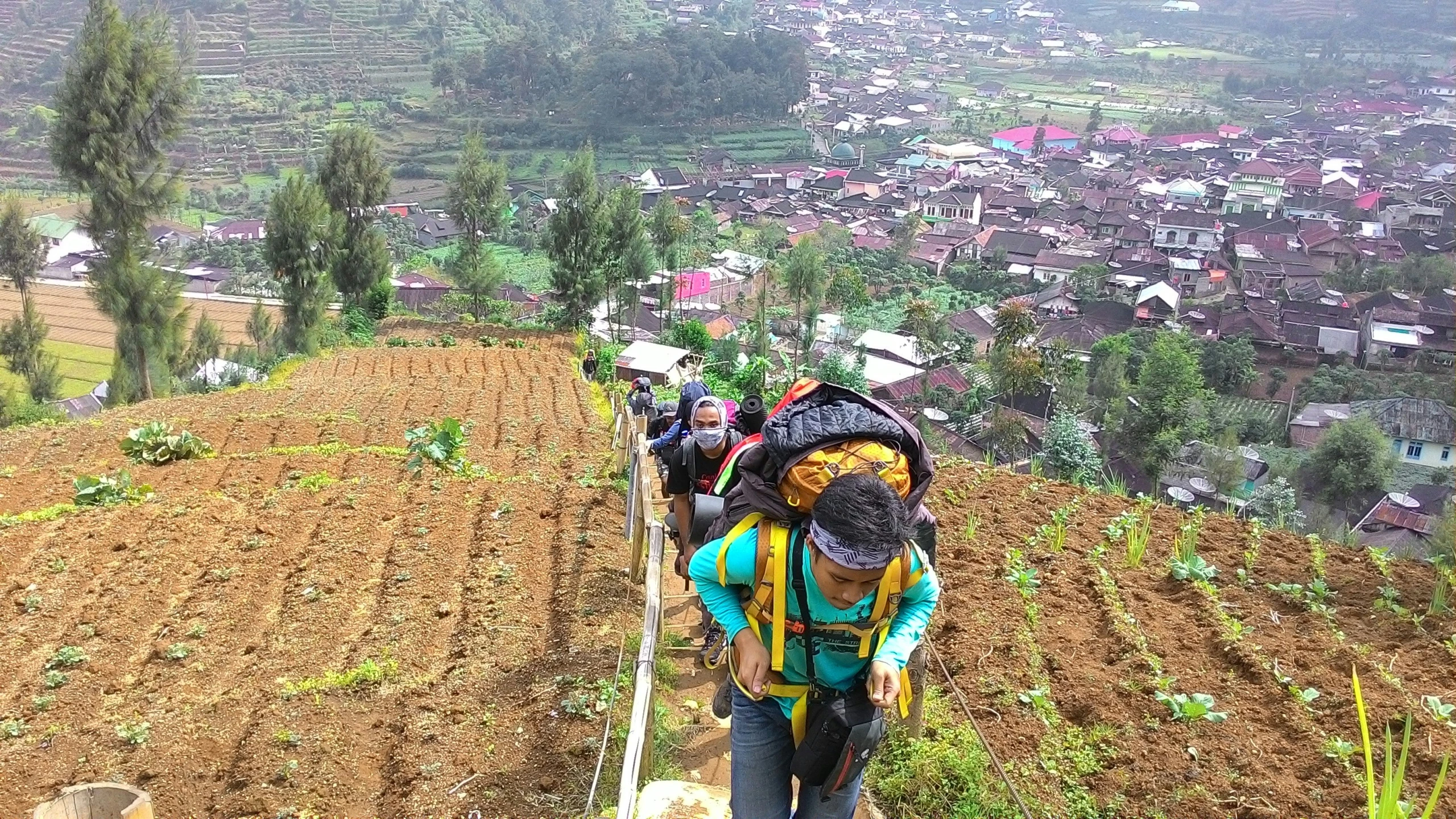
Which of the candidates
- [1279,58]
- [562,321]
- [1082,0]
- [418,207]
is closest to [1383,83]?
[1279,58]

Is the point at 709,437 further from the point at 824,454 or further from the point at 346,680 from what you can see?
the point at 824,454

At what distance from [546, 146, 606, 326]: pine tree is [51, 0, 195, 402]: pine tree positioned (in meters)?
11.0

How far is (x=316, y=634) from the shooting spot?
207 inches

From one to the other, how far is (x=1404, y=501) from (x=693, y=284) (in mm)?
31305

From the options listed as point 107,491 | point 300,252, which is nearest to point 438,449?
point 107,491

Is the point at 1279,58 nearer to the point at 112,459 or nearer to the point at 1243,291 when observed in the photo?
the point at 1243,291

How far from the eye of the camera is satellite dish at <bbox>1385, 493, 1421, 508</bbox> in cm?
2289

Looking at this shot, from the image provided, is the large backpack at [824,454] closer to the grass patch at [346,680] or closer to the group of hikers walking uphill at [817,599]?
the group of hikers walking uphill at [817,599]

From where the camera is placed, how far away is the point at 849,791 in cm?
266

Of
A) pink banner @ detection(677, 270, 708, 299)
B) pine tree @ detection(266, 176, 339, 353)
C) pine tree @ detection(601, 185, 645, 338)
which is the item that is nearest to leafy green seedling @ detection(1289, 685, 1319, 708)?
pine tree @ detection(266, 176, 339, 353)

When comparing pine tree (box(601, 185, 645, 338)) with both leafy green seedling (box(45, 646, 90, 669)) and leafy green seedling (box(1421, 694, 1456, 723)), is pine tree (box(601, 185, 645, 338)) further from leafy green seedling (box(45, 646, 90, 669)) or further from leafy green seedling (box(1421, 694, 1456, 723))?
leafy green seedling (box(1421, 694, 1456, 723))

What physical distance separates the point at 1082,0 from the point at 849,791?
163866 millimetres

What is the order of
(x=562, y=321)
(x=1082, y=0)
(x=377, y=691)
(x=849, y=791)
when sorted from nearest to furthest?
(x=849, y=791)
(x=377, y=691)
(x=562, y=321)
(x=1082, y=0)

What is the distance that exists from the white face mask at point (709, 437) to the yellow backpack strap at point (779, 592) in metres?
2.27
